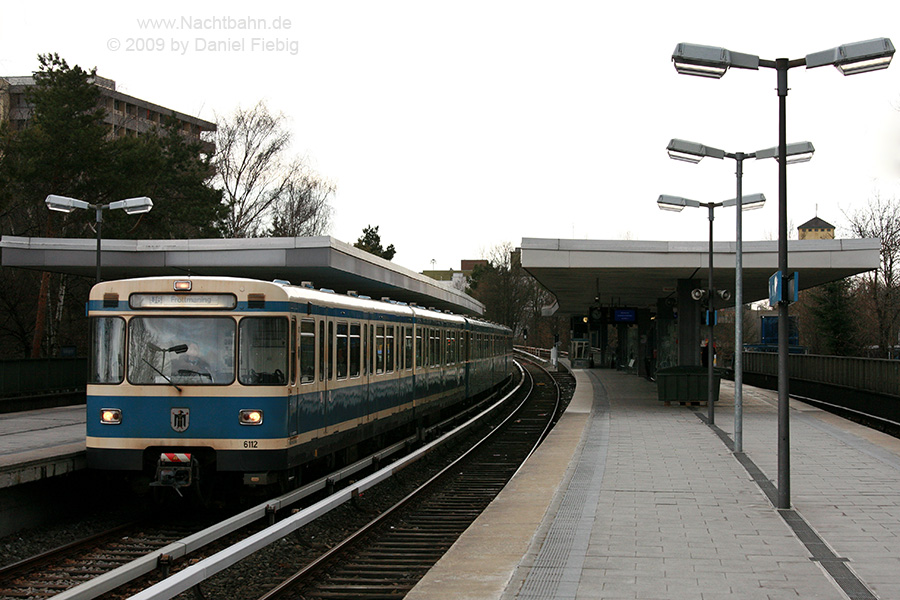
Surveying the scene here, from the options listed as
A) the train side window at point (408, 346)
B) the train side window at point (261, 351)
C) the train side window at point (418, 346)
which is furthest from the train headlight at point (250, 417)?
the train side window at point (418, 346)

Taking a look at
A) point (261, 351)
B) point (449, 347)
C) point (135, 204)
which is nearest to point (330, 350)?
point (261, 351)

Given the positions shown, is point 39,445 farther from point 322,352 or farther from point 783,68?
point 783,68

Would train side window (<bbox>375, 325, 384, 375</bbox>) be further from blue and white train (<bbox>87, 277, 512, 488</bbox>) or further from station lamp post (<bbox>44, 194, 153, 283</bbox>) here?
station lamp post (<bbox>44, 194, 153, 283</bbox>)

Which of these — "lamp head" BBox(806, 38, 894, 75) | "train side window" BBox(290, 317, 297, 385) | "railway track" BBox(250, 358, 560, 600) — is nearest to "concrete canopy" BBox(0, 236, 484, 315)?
"railway track" BBox(250, 358, 560, 600)

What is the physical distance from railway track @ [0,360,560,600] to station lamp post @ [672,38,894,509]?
5840mm

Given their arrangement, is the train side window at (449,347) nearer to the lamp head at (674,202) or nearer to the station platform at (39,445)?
A: the lamp head at (674,202)

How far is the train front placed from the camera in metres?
10.4

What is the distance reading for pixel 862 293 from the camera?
47688mm

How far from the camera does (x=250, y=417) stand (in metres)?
10.4

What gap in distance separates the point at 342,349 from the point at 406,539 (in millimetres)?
3462

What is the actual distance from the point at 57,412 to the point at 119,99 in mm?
63094

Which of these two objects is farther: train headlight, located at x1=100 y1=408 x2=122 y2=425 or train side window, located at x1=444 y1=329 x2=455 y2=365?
train side window, located at x1=444 y1=329 x2=455 y2=365

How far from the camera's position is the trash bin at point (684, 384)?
27.0 m

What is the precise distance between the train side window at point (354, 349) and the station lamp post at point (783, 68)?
5971 millimetres
